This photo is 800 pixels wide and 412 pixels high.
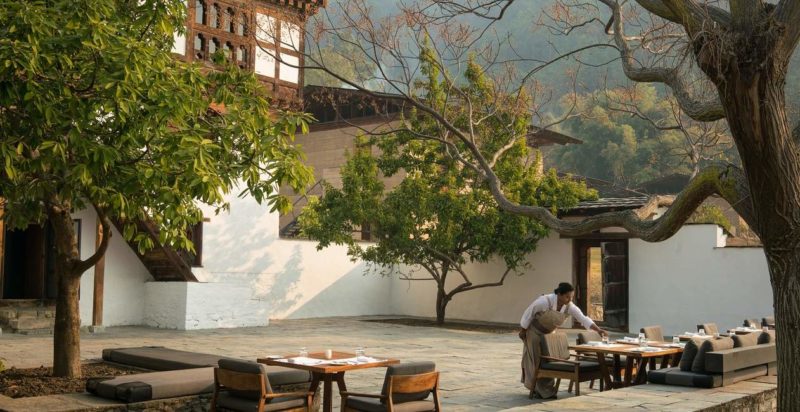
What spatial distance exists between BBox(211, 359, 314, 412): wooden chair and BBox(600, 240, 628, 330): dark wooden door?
1219cm

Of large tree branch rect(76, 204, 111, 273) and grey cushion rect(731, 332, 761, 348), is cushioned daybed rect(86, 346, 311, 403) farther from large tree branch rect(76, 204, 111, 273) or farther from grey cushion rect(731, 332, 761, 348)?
grey cushion rect(731, 332, 761, 348)

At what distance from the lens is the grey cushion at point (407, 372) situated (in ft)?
20.4

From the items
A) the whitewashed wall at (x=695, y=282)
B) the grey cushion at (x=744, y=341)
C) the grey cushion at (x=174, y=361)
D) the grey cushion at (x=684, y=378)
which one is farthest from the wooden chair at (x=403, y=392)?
the whitewashed wall at (x=695, y=282)

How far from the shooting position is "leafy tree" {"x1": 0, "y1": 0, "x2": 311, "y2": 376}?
564cm

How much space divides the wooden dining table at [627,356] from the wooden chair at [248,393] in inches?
132

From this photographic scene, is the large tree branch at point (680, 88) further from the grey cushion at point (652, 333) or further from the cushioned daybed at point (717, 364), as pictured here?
the grey cushion at point (652, 333)

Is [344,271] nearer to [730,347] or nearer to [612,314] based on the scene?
[612,314]

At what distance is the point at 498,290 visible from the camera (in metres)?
19.8

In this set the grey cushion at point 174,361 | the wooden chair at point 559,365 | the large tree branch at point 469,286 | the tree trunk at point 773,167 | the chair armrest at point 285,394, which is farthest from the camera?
the large tree branch at point 469,286

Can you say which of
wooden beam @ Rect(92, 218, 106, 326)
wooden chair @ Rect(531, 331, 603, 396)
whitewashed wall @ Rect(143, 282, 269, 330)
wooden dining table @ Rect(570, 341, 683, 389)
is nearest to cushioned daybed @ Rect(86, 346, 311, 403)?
wooden chair @ Rect(531, 331, 603, 396)

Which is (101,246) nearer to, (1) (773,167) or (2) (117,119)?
(2) (117,119)

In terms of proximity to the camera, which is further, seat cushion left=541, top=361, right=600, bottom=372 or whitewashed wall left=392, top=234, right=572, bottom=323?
whitewashed wall left=392, top=234, right=572, bottom=323

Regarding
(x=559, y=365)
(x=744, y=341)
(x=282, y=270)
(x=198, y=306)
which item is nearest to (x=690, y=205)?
(x=744, y=341)

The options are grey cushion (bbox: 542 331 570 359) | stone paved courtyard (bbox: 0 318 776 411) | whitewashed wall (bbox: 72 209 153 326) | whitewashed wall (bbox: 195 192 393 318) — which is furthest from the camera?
whitewashed wall (bbox: 195 192 393 318)
